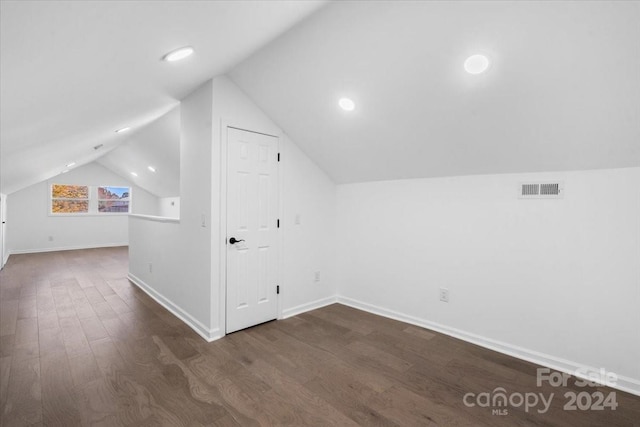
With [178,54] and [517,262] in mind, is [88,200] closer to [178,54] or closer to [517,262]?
[178,54]

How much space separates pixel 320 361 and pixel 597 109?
8.69 feet

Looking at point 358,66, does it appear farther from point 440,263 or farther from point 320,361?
point 320,361

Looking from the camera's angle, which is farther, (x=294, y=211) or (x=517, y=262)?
(x=294, y=211)

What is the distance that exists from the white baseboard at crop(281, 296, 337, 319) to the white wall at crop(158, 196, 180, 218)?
608cm

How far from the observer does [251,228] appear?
326 cm

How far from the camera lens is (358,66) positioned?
2422 mm

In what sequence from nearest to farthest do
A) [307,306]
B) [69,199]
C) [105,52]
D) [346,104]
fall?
[105,52] → [346,104] → [307,306] → [69,199]

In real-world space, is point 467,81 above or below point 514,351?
above

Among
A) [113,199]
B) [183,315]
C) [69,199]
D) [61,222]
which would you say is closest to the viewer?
[183,315]

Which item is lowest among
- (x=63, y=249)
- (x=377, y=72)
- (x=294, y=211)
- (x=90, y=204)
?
(x=63, y=249)

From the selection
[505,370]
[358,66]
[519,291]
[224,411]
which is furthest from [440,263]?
[224,411]

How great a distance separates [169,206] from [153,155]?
355 cm

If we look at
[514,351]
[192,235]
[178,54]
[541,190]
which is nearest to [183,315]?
[192,235]

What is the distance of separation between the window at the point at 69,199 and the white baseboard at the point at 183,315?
5.82 meters
